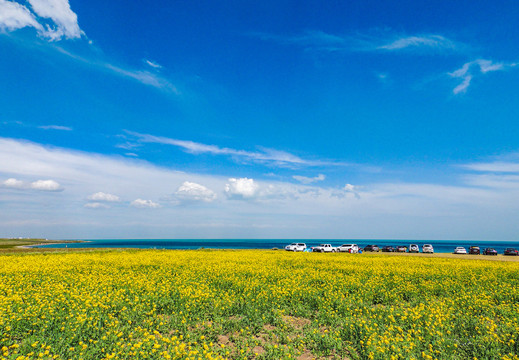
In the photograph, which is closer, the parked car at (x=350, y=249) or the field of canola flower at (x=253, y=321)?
the field of canola flower at (x=253, y=321)

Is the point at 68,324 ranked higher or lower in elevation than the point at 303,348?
higher

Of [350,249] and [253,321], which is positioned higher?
[253,321]

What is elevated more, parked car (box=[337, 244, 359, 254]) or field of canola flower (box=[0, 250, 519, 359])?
field of canola flower (box=[0, 250, 519, 359])

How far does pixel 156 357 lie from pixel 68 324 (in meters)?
3.90

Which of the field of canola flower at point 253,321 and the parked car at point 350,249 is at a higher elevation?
the field of canola flower at point 253,321

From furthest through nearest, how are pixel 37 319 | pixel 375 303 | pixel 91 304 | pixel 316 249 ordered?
pixel 316 249, pixel 375 303, pixel 91 304, pixel 37 319

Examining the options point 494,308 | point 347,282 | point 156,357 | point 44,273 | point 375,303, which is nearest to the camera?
point 156,357

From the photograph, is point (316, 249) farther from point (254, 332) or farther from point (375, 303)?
point (254, 332)

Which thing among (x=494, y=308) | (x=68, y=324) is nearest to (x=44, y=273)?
(x=68, y=324)

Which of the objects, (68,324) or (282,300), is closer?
(68,324)

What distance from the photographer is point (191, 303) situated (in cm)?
1222

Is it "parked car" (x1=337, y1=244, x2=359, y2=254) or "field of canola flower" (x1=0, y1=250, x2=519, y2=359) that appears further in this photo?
"parked car" (x1=337, y1=244, x2=359, y2=254)

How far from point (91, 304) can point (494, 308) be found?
17342 mm

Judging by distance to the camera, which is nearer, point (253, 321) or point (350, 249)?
point (253, 321)
